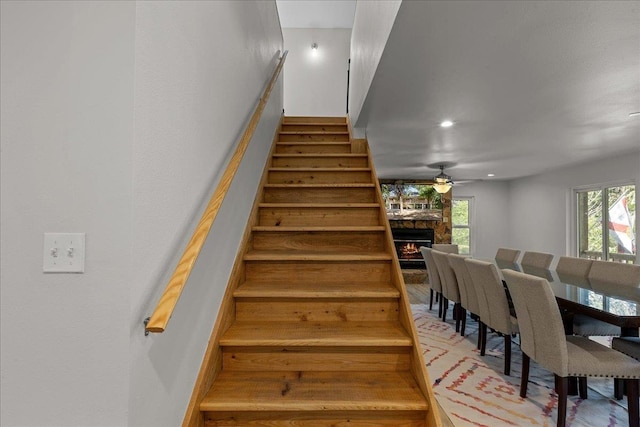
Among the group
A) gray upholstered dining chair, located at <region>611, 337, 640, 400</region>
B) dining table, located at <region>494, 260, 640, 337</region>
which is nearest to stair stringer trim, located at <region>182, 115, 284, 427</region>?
dining table, located at <region>494, 260, 640, 337</region>

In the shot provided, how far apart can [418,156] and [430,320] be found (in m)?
2.57

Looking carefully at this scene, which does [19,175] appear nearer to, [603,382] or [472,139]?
[603,382]

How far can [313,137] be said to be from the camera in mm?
4668

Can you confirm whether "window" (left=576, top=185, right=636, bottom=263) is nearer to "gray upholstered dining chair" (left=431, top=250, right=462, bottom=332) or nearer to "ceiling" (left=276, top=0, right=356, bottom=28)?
"gray upholstered dining chair" (left=431, top=250, right=462, bottom=332)

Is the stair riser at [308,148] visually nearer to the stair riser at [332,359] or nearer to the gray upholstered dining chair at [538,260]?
the stair riser at [332,359]

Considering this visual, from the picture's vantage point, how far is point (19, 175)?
1.10 m

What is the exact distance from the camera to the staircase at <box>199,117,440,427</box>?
169 cm

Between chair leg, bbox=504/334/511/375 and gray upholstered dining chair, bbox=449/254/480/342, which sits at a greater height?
gray upholstered dining chair, bbox=449/254/480/342

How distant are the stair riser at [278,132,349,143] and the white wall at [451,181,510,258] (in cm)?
543

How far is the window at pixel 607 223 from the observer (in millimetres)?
5516

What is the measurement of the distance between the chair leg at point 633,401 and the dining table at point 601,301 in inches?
12.9

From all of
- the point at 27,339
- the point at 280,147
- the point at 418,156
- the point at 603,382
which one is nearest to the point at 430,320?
the point at 603,382

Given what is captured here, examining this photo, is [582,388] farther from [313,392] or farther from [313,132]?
[313,132]

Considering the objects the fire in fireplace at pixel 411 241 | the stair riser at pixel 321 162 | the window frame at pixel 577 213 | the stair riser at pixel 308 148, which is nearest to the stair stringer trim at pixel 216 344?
the stair riser at pixel 321 162
